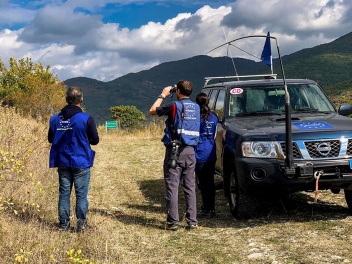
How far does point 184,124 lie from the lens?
5.43m

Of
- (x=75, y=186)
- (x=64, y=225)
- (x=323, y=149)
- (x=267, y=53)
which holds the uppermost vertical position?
(x=267, y=53)

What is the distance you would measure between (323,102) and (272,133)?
1882 mm

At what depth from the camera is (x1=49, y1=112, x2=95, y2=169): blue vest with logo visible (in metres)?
5.08

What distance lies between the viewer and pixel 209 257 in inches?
177

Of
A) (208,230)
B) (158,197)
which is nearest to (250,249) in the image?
(208,230)

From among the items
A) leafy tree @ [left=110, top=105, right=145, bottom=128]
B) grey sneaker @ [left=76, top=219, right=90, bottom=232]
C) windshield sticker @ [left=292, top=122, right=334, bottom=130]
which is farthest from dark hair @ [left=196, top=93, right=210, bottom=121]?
leafy tree @ [left=110, top=105, right=145, bottom=128]

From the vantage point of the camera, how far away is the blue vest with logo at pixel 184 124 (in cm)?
543

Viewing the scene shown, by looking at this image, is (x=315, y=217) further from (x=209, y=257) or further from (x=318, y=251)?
(x=209, y=257)

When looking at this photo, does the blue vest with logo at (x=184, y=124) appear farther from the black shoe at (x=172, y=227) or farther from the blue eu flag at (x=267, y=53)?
the blue eu flag at (x=267, y=53)

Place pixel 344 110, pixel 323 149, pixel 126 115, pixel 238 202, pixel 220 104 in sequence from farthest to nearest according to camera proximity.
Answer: pixel 126 115
pixel 220 104
pixel 344 110
pixel 238 202
pixel 323 149

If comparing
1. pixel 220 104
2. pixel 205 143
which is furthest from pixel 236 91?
pixel 205 143

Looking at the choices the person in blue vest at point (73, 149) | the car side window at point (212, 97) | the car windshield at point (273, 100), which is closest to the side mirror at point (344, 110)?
the car windshield at point (273, 100)

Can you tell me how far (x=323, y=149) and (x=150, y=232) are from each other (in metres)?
2.31

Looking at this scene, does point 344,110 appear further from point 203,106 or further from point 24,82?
point 24,82
